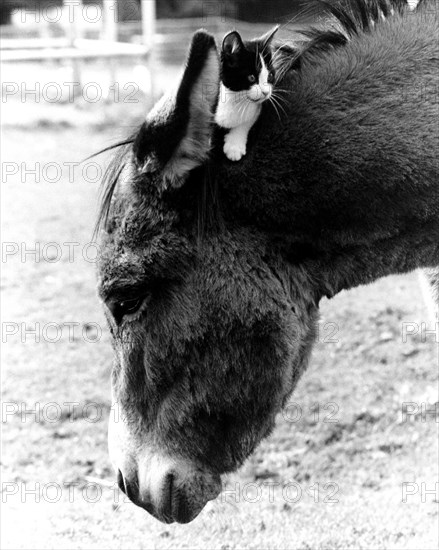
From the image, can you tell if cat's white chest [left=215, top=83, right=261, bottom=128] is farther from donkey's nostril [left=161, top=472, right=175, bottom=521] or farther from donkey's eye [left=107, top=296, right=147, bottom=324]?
donkey's nostril [left=161, top=472, right=175, bottom=521]

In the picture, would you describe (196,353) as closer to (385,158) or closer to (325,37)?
(385,158)

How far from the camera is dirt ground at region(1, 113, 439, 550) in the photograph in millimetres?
4312

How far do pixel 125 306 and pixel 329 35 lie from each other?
1134 mm

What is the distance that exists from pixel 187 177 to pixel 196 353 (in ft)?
1.90

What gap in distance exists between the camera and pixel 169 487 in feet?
9.64

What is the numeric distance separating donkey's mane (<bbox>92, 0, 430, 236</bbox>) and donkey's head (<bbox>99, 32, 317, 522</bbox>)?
4 cm

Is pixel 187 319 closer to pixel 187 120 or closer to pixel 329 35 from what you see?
pixel 187 120

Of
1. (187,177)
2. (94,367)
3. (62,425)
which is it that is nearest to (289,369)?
(187,177)

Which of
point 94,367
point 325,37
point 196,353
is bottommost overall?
point 94,367

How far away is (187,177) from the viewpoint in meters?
2.66

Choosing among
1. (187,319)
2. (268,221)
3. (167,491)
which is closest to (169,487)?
(167,491)

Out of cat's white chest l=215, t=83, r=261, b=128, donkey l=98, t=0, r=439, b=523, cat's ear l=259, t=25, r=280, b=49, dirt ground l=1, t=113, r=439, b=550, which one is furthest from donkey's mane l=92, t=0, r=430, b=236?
dirt ground l=1, t=113, r=439, b=550

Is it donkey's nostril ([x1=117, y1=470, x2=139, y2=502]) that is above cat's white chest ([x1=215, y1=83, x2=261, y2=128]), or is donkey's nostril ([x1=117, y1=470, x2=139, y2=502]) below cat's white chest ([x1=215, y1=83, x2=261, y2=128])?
below

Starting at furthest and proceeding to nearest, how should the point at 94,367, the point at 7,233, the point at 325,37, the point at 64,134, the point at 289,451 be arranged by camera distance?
the point at 64,134 < the point at 7,233 < the point at 94,367 < the point at 289,451 < the point at 325,37
